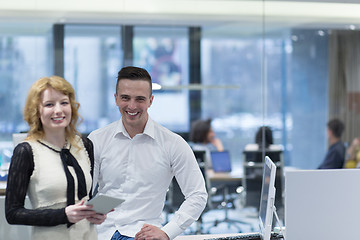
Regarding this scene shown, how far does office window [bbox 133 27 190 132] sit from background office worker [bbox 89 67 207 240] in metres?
3.13

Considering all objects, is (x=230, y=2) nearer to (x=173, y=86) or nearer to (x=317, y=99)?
(x=173, y=86)

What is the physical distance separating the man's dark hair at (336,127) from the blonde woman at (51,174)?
4813mm

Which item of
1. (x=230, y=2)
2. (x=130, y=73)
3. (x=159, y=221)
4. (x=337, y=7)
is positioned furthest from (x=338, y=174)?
(x=337, y=7)

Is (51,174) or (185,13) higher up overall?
(185,13)

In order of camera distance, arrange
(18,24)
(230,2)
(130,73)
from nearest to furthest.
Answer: (130,73), (18,24), (230,2)

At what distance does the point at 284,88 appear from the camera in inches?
256

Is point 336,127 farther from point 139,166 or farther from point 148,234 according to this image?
point 148,234

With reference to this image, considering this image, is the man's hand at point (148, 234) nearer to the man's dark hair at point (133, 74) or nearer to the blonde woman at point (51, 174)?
the blonde woman at point (51, 174)

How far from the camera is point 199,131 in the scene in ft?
20.6

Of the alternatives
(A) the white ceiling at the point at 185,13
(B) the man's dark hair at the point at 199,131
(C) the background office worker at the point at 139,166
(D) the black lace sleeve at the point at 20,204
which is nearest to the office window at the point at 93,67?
(A) the white ceiling at the point at 185,13

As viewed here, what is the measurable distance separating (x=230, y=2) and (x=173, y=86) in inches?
46.8

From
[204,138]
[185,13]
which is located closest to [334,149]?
[204,138]

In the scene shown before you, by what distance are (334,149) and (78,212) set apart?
505 cm

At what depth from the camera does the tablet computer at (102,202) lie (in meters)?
2.14
